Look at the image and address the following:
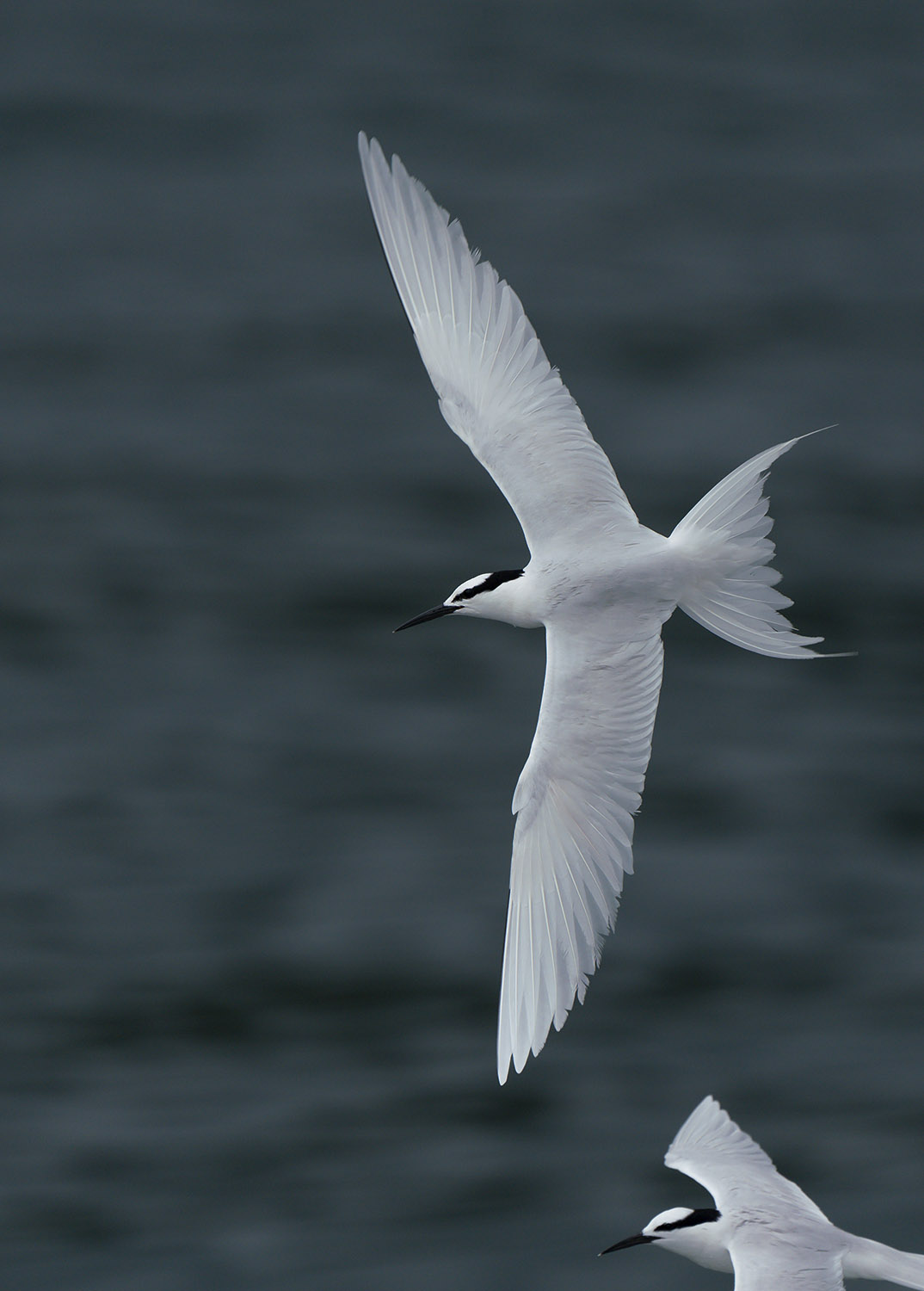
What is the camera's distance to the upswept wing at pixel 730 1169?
9547mm

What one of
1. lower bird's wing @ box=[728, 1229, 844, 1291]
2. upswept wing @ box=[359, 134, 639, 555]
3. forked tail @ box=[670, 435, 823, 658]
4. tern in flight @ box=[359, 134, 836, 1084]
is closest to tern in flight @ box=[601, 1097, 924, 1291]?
lower bird's wing @ box=[728, 1229, 844, 1291]

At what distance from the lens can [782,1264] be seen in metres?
9.05

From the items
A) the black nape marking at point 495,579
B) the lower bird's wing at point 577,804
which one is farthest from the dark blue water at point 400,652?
the black nape marking at point 495,579

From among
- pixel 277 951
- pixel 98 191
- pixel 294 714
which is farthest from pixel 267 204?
pixel 277 951

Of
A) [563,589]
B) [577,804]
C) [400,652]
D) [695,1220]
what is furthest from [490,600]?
[400,652]

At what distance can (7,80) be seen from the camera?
17.4 metres

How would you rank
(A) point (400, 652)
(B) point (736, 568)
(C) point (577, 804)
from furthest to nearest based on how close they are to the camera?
(A) point (400, 652)
(B) point (736, 568)
(C) point (577, 804)

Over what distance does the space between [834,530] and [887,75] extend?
4305 mm

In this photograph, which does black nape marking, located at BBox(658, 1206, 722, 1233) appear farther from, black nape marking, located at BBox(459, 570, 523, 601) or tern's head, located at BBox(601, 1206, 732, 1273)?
black nape marking, located at BBox(459, 570, 523, 601)

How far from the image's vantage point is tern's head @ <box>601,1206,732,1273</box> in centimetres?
948

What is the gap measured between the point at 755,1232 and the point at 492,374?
148 inches

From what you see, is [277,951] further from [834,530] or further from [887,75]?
[887,75]

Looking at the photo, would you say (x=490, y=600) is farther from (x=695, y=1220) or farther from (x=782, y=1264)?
(x=782, y=1264)

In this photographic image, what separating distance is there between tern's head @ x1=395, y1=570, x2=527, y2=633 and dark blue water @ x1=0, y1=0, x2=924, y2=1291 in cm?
374
